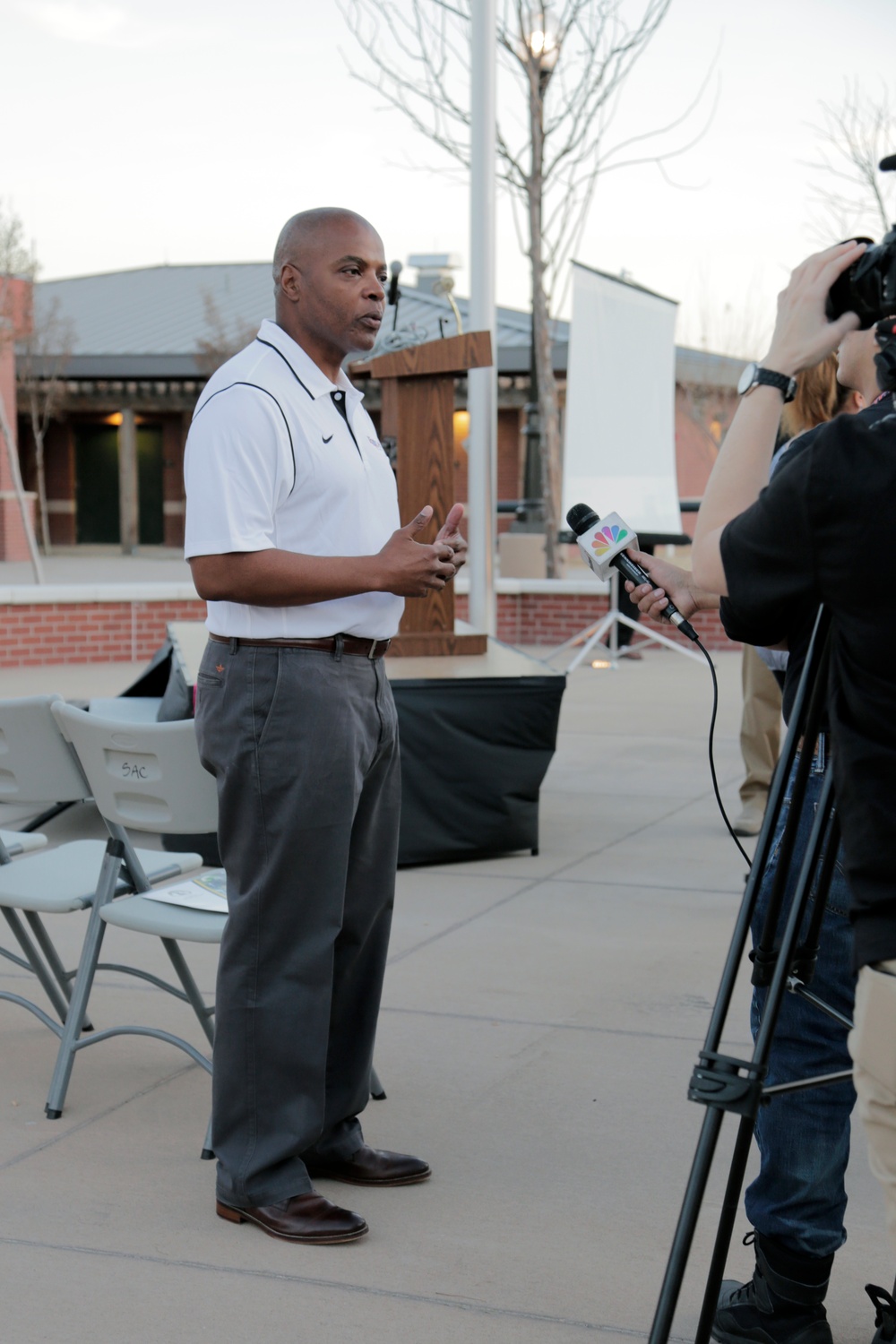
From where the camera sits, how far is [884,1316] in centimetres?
261

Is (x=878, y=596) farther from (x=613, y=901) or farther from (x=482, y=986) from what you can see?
(x=613, y=901)

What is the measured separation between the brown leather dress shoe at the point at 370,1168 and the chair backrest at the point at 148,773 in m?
0.81

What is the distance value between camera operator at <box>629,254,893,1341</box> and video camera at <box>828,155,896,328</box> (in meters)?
0.62

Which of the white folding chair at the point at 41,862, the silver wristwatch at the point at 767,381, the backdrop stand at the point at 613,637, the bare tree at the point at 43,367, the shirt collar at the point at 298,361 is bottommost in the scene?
the backdrop stand at the point at 613,637

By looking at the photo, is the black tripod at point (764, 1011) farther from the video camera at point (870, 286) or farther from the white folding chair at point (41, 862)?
the white folding chair at point (41, 862)

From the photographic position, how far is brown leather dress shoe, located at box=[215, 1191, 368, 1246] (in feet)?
9.65

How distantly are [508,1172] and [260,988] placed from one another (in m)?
0.82

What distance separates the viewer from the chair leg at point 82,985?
3639mm

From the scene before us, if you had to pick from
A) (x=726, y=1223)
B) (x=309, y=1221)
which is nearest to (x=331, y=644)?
(x=309, y=1221)

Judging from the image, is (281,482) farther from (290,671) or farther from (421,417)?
(421,417)

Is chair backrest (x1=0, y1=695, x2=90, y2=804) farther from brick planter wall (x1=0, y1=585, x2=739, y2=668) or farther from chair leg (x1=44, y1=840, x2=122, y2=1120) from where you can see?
brick planter wall (x1=0, y1=585, x2=739, y2=668)

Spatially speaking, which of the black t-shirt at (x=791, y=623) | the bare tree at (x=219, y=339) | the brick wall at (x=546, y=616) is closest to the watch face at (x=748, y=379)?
the black t-shirt at (x=791, y=623)

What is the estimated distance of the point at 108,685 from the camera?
11.8 metres

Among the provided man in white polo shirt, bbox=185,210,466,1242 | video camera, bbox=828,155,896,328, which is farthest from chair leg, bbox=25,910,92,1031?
video camera, bbox=828,155,896,328
